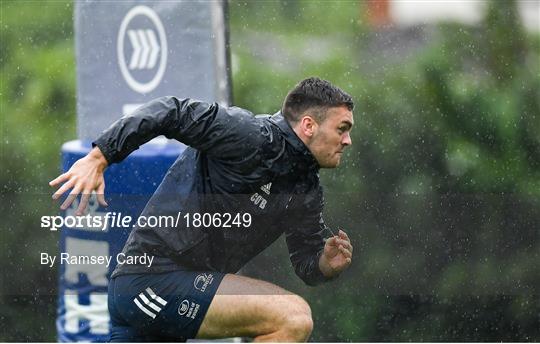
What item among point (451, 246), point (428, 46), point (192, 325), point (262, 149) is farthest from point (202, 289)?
point (428, 46)

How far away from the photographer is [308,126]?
2.65m

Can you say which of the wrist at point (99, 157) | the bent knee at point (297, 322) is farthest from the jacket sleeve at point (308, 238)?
the wrist at point (99, 157)

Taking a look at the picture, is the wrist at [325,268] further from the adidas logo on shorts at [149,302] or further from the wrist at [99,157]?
the wrist at [99,157]

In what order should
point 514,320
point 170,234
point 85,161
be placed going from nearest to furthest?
point 85,161 → point 170,234 → point 514,320

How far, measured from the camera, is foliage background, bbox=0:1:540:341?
270cm

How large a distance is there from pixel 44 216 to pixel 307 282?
0.59 meters

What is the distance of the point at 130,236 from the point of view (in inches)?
106

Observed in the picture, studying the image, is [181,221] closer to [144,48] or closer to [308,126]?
[308,126]

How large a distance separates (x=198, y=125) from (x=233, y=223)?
22cm

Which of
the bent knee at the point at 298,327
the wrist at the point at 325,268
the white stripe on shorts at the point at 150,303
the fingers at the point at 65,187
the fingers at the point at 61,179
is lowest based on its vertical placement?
the bent knee at the point at 298,327

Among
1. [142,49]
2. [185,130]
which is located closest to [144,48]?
[142,49]

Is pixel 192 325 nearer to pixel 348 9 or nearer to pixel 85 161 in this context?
pixel 85 161

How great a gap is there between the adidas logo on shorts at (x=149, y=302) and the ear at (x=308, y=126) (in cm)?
47

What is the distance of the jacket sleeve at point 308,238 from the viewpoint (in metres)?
2.67
